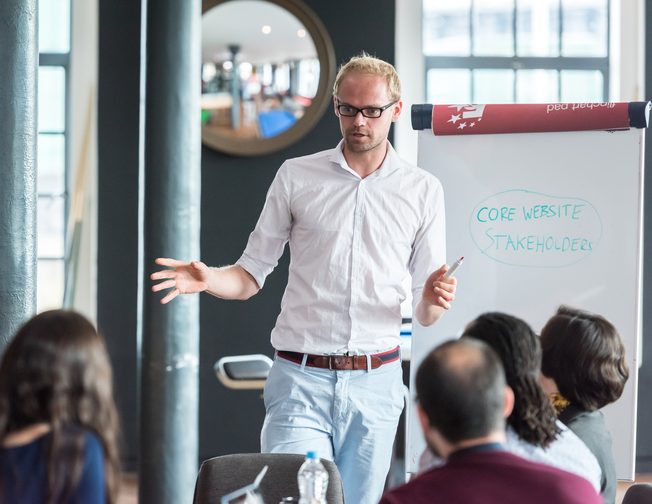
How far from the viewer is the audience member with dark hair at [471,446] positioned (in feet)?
4.78

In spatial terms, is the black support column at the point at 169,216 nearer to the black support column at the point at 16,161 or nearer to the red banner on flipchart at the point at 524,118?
the black support column at the point at 16,161

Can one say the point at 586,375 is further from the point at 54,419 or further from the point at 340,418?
the point at 54,419

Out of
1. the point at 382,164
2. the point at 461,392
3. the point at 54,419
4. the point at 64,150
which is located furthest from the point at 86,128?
the point at 461,392

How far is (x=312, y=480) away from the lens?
2115 mm

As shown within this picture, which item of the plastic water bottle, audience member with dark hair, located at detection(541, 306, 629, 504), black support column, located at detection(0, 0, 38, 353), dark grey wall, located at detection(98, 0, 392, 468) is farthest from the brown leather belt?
dark grey wall, located at detection(98, 0, 392, 468)

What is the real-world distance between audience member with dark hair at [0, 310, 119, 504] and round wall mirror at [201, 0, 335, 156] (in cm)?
379

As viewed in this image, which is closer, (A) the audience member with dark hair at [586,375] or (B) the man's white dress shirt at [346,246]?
(A) the audience member with dark hair at [586,375]

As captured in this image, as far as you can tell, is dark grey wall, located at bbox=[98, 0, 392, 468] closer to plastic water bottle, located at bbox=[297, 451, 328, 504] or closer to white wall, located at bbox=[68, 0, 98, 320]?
white wall, located at bbox=[68, 0, 98, 320]

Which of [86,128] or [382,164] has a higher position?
[86,128]

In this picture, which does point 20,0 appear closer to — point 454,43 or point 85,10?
point 85,10

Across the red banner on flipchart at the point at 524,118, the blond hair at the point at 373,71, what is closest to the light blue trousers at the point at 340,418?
the blond hair at the point at 373,71

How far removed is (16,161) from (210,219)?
2.33 m

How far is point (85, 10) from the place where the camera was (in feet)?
17.3

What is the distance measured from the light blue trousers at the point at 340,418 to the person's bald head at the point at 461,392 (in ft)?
3.81
